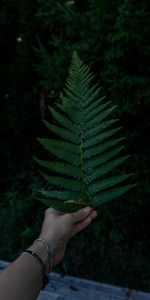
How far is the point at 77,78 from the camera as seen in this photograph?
1.73 meters

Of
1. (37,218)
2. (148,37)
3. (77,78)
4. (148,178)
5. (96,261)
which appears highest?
(148,37)

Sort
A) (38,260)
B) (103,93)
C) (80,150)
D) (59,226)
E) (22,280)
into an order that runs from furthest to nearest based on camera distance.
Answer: (103,93), (80,150), (59,226), (38,260), (22,280)

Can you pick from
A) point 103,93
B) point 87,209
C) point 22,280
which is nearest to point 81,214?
point 87,209

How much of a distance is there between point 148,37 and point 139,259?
A: 1.85 m

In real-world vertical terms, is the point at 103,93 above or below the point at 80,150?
above

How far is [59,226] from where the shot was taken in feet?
5.28

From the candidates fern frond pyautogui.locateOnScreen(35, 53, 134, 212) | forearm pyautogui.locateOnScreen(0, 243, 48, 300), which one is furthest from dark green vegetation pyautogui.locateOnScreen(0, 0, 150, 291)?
forearm pyautogui.locateOnScreen(0, 243, 48, 300)

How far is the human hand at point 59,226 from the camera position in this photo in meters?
1.60

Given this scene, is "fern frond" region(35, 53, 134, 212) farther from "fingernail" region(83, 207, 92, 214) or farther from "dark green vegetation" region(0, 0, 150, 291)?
"dark green vegetation" region(0, 0, 150, 291)

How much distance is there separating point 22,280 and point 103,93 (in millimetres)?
2132

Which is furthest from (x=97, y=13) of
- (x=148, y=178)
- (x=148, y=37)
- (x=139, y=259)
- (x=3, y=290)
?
(x=3, y=290)

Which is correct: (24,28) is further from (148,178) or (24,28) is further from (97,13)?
(148,178)

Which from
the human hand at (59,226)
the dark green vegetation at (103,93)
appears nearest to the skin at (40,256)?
the human hand at (59,226)

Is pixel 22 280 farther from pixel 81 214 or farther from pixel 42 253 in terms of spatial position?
pixel 81 214
